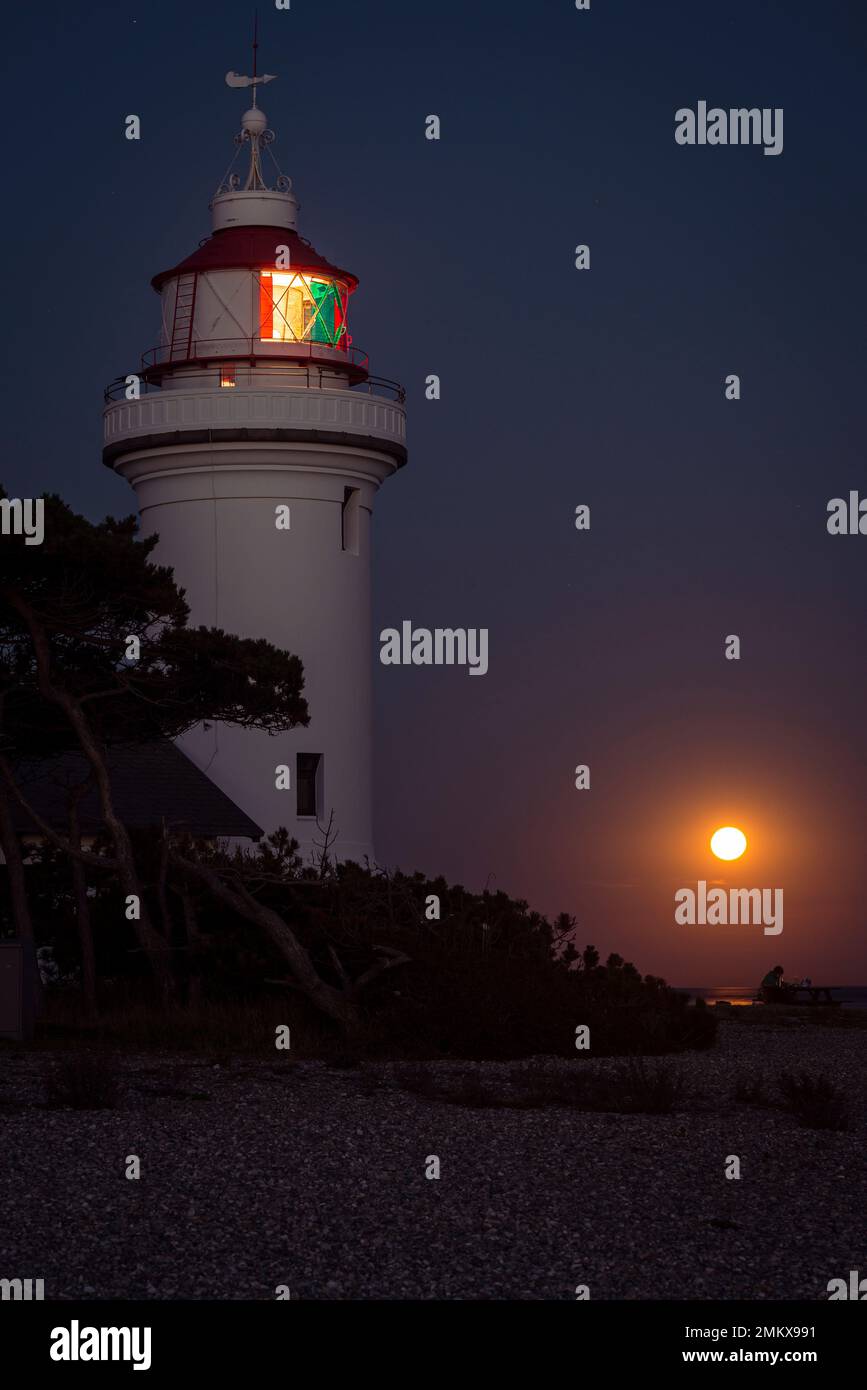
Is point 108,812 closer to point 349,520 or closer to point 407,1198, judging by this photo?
point 349,520

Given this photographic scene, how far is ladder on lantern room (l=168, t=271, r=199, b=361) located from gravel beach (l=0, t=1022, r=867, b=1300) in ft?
50.3

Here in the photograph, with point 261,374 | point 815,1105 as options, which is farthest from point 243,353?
point 815,1105

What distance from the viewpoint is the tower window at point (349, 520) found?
29062mm

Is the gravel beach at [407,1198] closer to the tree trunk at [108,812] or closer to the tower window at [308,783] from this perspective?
the tree trunk at [108,812]

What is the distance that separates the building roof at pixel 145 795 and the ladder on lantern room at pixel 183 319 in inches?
231

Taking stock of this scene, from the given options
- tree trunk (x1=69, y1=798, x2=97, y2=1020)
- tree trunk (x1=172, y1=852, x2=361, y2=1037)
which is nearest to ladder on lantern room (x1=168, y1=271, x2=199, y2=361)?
tree trunk (x1=69, y1=798, x2=97, y2=1020)

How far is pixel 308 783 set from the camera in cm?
2856

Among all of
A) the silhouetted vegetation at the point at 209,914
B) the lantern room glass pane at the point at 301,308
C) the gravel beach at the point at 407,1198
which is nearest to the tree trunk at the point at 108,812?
the silhouetted vegetation at the point at 209,914

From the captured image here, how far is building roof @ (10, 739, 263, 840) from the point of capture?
2627cm

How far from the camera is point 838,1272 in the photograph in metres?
9.16

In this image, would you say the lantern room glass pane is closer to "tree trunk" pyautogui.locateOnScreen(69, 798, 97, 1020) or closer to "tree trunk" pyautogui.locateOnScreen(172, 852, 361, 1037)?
"tree trunk" pyautogui.locateOnScreen(69, 798, 97, 1020)
